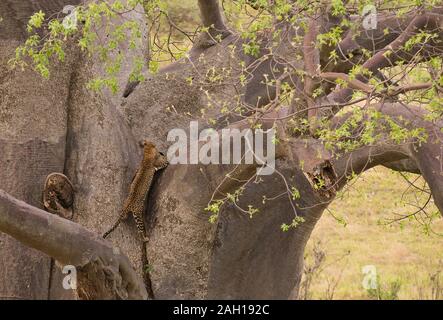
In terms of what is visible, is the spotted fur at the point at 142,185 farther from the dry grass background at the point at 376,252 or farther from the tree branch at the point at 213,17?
the dry grass background at the point at 376,252

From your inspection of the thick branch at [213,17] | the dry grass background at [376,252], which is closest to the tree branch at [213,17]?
the thick branch at [213,17]

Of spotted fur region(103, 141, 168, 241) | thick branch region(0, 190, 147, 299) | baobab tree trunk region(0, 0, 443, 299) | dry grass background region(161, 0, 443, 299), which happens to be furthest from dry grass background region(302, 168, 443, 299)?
thick branch region(0, 190, 147, 299)

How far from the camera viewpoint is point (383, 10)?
22.0ft

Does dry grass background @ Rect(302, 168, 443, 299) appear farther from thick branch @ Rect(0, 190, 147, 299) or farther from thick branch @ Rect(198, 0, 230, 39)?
thick branch @ Rect(0, 190, 147, 299)

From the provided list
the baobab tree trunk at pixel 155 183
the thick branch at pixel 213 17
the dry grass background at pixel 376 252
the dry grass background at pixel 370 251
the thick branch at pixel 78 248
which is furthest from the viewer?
the dry grass background at pixel 376 252

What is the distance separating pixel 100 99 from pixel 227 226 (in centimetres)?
132

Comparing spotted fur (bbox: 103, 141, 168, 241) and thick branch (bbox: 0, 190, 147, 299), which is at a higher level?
spotted fur (bbox: 103, 141, 168, 241)

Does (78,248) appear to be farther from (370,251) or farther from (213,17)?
(370,251)

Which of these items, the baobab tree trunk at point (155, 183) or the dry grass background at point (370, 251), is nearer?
the baobab tree trunk at point (155, 183)

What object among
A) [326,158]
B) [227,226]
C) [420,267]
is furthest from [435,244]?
[326,158]

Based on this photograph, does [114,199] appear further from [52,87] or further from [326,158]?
[326,158]

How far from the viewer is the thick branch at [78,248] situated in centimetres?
569

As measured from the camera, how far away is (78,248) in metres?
5.93

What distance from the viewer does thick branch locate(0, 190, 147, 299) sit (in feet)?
18.7
